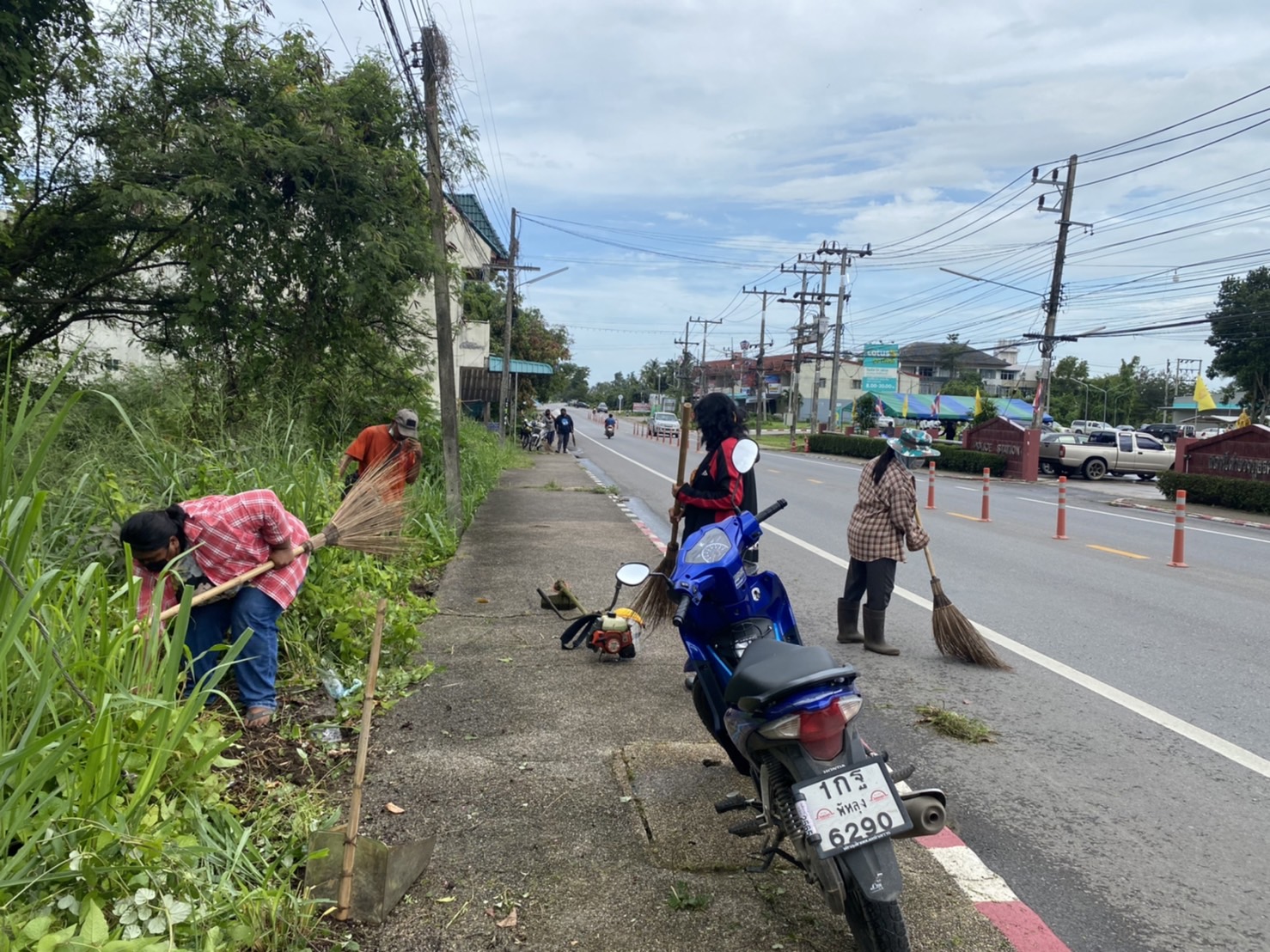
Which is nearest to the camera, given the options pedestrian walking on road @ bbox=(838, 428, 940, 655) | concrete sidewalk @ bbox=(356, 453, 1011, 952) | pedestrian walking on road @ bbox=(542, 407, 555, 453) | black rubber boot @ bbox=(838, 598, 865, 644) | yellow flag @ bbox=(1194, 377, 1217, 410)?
concrete sidewalk @ bbox=(356, 453, 1011, 952)

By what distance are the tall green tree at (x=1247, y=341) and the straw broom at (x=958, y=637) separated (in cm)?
4676

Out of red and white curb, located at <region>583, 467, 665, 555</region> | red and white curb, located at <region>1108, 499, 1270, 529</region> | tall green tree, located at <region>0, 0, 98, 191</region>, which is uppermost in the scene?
tall green tree, located at <region>0, 0, 98, 191</region>

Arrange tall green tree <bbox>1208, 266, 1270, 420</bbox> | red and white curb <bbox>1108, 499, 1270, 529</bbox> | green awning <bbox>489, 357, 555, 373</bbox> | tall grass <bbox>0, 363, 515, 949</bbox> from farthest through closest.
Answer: tall green tree <bbox>1208, 266, 1270, 420</bbox>, green awning <bbox>489, 357, 555, 373</bbox>, red and white curb <bbox>1108, 499, 1270, 529</bbox>, tall grass <bbox>0, 363, 515, 949</bbox>

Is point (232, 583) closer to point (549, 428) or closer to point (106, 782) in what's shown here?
point (106, 782)

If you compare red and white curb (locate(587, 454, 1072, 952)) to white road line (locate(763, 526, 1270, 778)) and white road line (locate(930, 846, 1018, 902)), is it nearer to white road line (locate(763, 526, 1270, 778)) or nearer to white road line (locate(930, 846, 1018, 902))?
white road line (locate(930, 846, 1018, 902))

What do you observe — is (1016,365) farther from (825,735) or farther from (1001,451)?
(825,735)

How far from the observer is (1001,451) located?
95.3ft

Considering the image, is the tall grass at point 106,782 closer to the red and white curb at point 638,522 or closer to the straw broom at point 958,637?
the straw broom at point 958,637

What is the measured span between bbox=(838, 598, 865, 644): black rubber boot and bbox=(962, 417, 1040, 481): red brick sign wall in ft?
76.5

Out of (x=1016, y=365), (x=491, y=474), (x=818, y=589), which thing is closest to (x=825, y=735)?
(x=818, y=589)

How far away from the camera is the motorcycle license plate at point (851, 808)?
2.37 meters

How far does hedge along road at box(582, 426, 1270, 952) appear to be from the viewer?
120 inches

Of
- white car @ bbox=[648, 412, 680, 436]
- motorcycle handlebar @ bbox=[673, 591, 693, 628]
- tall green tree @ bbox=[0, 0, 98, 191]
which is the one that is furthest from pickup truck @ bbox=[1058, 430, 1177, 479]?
motorcycle handlebar @ bbox=[673, 591, 693, 628]

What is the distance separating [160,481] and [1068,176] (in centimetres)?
2947
